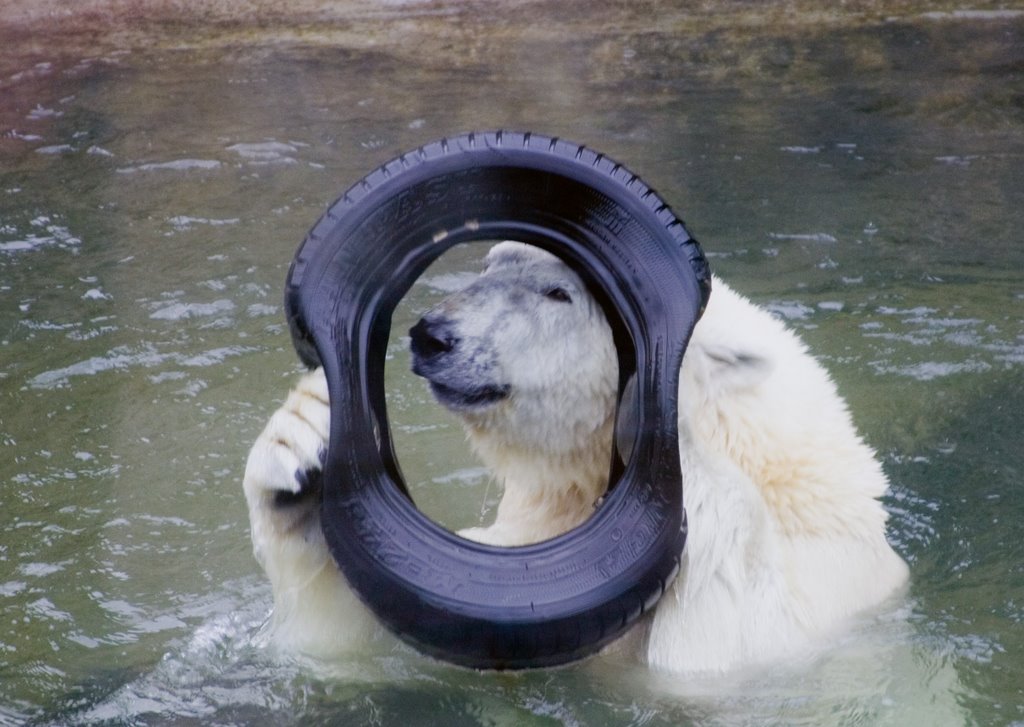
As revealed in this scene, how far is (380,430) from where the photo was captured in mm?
2895

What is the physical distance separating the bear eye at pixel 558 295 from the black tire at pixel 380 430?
118 millimetres

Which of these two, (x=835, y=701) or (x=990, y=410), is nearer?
(x=835, y=701)

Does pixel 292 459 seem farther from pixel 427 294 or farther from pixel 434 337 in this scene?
pixel 427 294

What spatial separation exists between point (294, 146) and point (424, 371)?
13.7 feet

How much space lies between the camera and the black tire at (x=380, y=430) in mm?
2688

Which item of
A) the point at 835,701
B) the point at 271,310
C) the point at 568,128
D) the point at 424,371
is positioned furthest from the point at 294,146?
the point at 835,701

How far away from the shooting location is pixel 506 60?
8055 millimetres

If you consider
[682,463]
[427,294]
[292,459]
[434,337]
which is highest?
[434,337]

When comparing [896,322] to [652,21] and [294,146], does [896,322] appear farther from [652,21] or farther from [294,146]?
[652,21]

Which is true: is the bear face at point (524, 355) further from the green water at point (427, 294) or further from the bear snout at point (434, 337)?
the green water at point (427, 294)

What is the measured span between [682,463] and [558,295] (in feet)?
1.50

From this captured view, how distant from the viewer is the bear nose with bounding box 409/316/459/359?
280 centimetres

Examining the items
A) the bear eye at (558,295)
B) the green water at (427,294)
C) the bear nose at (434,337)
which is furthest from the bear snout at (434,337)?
the green water at (427,294)

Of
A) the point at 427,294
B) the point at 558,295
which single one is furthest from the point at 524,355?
the point at 427,294
